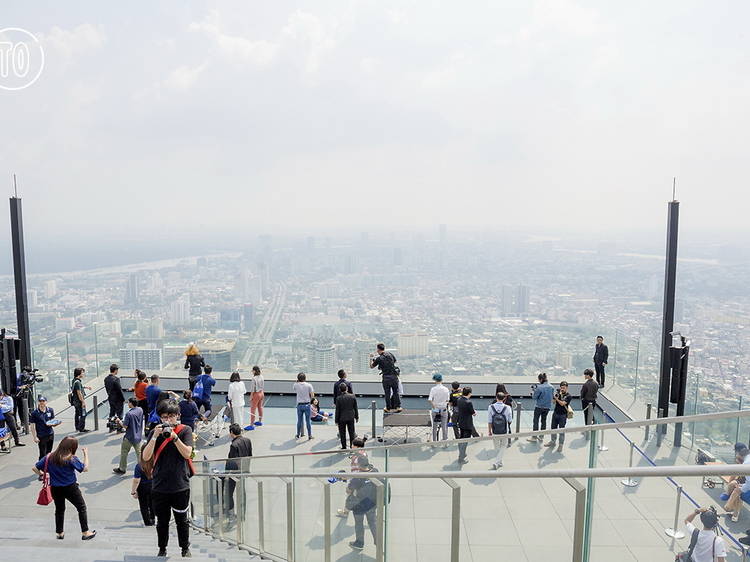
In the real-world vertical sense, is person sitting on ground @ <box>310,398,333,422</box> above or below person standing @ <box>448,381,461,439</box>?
below

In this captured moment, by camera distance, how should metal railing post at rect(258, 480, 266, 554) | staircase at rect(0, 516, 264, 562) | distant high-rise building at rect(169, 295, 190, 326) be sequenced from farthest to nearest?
distant high-rise building at rect(169, 295, 190, 326), metal railing post at rect(258, 480, 266, 554), staircase at rect(0, 516, 264, 562)

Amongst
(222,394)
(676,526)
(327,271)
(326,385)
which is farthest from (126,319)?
(327,271)

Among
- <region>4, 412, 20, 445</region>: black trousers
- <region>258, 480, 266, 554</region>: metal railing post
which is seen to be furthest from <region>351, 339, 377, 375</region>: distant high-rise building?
<region>258, 480, 266, 554</region>: metal railing post

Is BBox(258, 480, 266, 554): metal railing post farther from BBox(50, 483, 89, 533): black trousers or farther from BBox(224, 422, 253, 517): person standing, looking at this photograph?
BBox(50, 483, 89, 533): black trousers

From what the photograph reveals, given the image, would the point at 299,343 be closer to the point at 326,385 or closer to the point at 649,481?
the point at 326,385

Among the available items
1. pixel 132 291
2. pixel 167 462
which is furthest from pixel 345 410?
pixel 132 291

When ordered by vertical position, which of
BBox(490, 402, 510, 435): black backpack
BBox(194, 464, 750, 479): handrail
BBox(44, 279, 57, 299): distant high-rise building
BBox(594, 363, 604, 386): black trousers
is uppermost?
BBox(194, 464, 750, 479): handrail

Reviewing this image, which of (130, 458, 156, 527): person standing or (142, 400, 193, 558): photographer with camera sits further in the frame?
(130, 458, 156, 527): person standing

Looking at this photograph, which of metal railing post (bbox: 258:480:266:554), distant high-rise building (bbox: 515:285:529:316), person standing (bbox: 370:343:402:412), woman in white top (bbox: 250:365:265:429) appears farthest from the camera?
distant high-rise building (bbox: 515:285:529:316)
